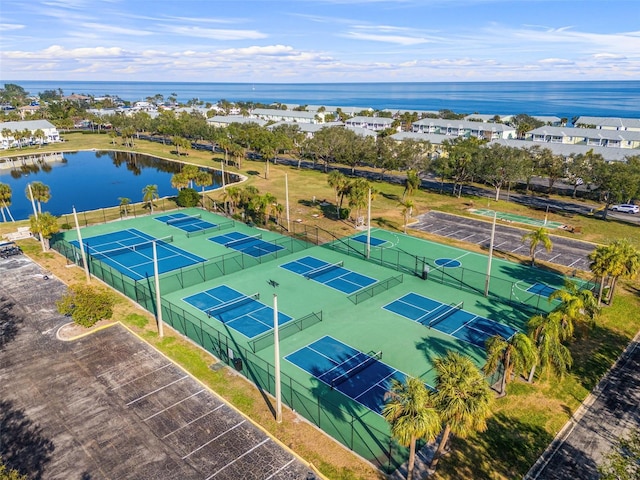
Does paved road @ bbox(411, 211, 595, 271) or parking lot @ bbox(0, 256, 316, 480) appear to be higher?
parking lot @ bbox(0, 256, 316, 480)

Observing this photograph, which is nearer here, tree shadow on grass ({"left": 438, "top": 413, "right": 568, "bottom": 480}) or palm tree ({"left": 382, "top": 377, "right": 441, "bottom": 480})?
palm tree ({"left": 382, "top": 377, "right": 441, "bottom": 480})

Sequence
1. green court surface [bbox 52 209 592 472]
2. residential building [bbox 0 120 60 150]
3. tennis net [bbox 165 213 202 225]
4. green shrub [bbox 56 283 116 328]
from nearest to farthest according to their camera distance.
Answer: green court surface [bbox 52 209 592 472]
green shrub [bbox 56 283 116 328]
tennis net [bbox 165 213 202 225]
residential building [bbox 0 120 60 150]

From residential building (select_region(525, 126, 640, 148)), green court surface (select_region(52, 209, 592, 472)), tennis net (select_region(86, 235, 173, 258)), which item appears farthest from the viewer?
residential building (select_region(525, 126, 640, 148))

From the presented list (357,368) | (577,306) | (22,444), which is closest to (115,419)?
(22,444)

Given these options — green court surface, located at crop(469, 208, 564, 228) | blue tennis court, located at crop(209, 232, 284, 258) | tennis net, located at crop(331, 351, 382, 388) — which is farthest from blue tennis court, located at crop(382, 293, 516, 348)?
green court surface, located at crop(469, 208, 564, 228)

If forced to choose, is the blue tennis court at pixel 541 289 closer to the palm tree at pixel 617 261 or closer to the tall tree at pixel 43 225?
the palm tree at pixel 617 261

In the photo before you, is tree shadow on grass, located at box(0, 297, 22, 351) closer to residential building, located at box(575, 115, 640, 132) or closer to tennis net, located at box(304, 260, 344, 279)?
tennis net, located at box(304, 260, 344, 279)

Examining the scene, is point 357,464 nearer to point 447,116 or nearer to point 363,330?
point 363,330
